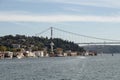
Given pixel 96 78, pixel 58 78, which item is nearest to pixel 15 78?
pixel 58 78

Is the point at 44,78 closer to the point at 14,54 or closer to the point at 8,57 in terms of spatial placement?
the point at 8,57

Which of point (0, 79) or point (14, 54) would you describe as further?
point (14, 54)

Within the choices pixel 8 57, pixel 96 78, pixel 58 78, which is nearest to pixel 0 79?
pixel 58 78

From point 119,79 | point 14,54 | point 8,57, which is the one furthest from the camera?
point 14,54

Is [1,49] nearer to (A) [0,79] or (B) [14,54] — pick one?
(B) [14,54]

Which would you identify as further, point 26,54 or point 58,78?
point 26,54

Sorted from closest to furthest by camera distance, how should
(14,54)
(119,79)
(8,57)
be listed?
1. (119,79)
2. (8,57)
3. (14,54)

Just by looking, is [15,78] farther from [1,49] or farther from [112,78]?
[1,49]
